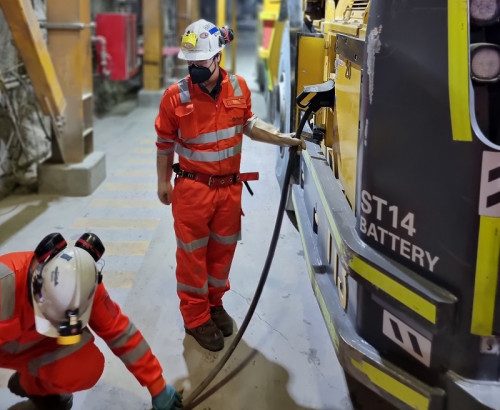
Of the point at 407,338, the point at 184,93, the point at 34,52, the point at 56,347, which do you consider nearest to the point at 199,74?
the point at 184,93

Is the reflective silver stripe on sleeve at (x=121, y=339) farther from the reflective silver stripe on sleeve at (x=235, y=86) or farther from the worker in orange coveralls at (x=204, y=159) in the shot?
the reflective silver stripe on sleeve at (x=235, y=86)

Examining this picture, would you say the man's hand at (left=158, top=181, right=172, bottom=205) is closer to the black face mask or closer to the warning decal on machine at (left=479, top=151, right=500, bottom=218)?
the black face mask

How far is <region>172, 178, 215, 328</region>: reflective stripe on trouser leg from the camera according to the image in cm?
293

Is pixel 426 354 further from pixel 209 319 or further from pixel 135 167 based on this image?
pixel 135 167

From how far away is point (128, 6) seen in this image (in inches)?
464

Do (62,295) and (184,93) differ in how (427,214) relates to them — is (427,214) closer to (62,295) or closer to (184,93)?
(62,295)

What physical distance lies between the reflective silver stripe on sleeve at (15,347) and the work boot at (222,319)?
44.3 inches

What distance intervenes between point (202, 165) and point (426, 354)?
1.46m

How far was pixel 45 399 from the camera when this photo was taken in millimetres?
2545

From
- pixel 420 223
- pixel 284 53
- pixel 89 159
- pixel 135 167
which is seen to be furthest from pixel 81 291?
pixel 135 167

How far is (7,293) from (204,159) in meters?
1.15

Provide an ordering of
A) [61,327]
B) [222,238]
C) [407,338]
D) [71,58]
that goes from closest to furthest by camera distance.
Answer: [407,338]
[61,327]
[222,238]
[71,58]

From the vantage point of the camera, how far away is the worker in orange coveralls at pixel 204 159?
2859mm

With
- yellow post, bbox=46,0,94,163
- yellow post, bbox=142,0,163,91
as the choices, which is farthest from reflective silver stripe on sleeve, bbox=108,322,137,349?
yellow post, bbox=142,0,163,91
